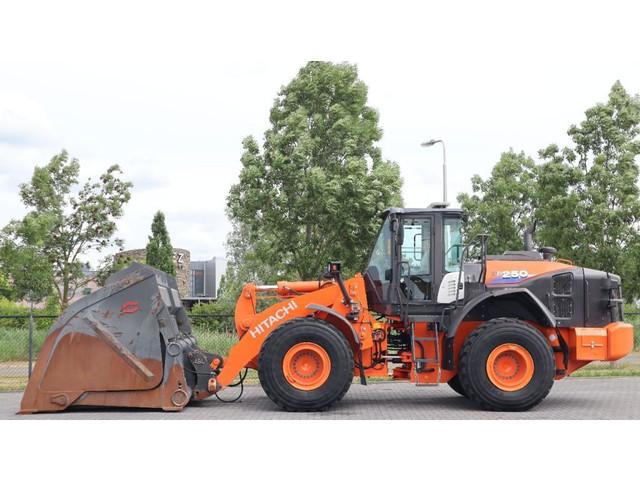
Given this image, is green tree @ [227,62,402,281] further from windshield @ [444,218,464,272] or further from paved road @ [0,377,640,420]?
windshield @ [444,218,464,272]

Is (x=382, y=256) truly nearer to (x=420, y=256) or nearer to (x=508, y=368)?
(x=420, y=256)

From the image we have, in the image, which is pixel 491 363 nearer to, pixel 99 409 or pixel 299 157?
pixel 99 409

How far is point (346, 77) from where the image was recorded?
99.8 ft

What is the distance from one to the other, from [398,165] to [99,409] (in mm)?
20831

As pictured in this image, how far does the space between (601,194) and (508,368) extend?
1569 cm

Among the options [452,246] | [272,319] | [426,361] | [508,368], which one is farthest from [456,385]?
[272,319]

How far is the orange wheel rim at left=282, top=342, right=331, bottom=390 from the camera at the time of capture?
11.4 m

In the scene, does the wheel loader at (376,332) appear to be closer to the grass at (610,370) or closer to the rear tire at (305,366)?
the rear tire at (305,366)

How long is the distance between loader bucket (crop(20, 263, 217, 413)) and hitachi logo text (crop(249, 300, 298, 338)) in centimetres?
110

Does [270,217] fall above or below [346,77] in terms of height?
below

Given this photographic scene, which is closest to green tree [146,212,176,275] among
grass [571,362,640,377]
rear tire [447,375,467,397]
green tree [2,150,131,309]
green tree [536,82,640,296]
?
green tree [2,150,131,309]

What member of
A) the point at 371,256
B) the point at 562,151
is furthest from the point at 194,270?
Result: the point at 371,256

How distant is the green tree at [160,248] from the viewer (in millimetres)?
45062

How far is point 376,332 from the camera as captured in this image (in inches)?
480
